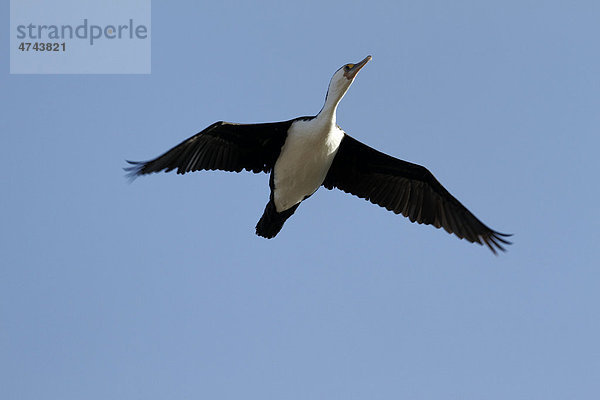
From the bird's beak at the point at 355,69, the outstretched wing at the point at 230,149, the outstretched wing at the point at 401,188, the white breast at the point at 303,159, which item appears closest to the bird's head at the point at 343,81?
the bird's beak at the point at 355,69

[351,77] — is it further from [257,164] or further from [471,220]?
[471,220]

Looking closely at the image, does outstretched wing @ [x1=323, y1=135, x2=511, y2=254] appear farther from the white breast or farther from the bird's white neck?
the bird's white neck

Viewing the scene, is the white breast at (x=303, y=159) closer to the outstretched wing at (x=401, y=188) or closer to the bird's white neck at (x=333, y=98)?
the bird's white neck at (x=333, y=98)

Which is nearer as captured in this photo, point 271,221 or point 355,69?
point 355,69

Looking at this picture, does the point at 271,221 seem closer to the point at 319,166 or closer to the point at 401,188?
the point at 319,166

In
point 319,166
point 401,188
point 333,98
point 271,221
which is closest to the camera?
point 333,98

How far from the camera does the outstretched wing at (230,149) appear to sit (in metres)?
11.6

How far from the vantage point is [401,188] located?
13.1m

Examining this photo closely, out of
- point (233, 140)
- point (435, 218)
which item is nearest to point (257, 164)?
point (233, 140)

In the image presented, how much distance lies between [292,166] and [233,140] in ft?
3.08

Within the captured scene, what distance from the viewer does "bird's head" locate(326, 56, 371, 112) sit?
462 inches

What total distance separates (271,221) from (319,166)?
3.59ft

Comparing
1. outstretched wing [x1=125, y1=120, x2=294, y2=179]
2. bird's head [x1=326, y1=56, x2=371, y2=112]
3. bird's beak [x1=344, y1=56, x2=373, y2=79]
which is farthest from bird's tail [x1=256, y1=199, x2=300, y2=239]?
bird's beak [x1=344, y1=56, x2=373, y2=79]

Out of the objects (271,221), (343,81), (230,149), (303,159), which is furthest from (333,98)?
(271,221)
